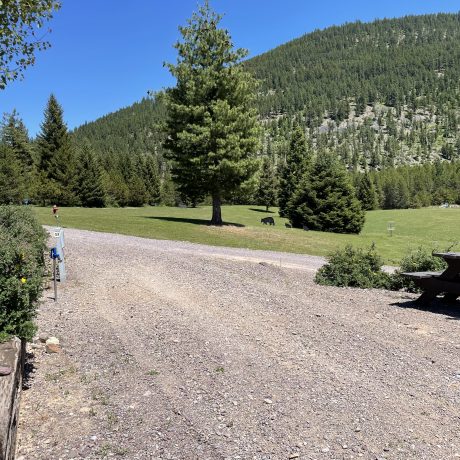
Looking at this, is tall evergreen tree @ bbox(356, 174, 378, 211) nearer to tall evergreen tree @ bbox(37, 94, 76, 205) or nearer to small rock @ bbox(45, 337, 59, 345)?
tall evergreen tree @ bbox(37, 94, 76, 205)

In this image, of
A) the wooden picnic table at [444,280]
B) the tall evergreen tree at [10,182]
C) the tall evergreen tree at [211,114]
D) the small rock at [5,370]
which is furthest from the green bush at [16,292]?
the tall evergreen tree at [10,182]

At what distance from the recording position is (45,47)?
9.16 m

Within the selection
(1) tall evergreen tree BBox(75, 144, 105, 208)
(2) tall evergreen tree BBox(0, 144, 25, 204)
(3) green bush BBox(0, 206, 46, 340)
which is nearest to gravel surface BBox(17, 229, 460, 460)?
(3) green bush BBox(0, 206, 46, 340)

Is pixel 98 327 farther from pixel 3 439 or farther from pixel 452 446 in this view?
pixel 452 446

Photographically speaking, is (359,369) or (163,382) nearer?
(163,382)

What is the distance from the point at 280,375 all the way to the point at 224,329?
199cm

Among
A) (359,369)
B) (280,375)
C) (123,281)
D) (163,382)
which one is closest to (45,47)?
(123,281)

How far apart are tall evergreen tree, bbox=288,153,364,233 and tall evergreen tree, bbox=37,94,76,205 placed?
103 feet

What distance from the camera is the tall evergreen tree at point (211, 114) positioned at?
25188 millimetres

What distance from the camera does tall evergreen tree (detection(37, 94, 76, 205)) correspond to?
52938 mm

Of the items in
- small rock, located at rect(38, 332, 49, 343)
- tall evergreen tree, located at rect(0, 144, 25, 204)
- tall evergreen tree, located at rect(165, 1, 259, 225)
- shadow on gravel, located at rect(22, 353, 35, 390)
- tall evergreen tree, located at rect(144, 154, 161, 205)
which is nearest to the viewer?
shadow on gravel, located at rect(22, 353, 35, 390)

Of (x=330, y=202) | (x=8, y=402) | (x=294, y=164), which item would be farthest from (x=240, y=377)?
(x=294, y=164)

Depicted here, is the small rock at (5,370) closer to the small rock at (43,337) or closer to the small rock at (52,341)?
the small rock at (52,341)

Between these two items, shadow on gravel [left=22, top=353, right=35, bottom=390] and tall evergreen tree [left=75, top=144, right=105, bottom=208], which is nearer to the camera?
shadow on gravel [left=22, top=353, right=35, bottom=390]
